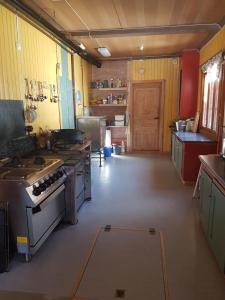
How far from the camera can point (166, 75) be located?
21.8 feet

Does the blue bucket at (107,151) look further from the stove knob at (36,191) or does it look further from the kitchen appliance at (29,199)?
the stove knob at (36,191)

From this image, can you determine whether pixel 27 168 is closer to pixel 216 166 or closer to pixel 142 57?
pixel 216 166

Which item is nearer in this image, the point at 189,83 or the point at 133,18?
the point at 133,18

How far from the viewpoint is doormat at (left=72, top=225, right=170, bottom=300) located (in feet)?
6.07

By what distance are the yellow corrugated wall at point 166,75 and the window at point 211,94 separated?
1.54 meters

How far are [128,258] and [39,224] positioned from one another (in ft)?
3.01

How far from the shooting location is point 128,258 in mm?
2258

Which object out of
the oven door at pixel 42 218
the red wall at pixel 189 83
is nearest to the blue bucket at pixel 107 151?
the red wall at pixel 189 83

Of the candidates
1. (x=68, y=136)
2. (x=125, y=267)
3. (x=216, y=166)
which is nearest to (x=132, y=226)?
(x=125, y=267)

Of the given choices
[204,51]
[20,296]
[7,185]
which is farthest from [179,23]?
[20,296]

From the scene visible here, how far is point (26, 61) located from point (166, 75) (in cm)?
445

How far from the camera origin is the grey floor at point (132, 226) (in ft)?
6.23

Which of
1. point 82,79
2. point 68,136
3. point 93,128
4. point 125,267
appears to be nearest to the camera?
point 125,267

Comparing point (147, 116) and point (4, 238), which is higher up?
point (147, 116)
